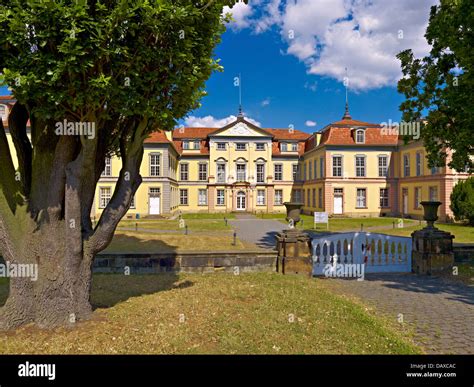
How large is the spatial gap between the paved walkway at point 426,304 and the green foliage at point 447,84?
13.4 feet

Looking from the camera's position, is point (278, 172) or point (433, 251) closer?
point (433, 251)

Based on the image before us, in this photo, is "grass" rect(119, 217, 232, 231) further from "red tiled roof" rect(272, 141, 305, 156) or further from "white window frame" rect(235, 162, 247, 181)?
"red tiled roof" rect(272, 141, 305, 156)

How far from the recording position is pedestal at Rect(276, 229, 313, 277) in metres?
7.40

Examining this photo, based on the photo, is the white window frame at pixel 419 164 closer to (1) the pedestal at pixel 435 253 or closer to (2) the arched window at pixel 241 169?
(2) the arched window at pixel 241 169

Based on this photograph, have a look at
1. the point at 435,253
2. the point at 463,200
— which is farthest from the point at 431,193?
the point at 435,253

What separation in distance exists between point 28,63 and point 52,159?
144 cm

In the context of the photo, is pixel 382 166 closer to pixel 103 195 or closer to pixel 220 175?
pixel 220 175

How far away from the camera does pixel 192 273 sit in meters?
7.49

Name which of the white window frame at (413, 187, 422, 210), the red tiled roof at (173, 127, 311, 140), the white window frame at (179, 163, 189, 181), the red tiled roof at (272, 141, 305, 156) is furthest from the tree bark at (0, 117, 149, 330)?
the red tiled roof at (272, 141, 305, 156)

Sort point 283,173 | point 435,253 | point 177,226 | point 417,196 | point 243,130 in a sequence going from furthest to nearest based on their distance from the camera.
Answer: point 283,173 → point 243,130 → point 417,196 → point 177,226 → point 435,253

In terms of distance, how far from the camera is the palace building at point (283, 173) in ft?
94.1

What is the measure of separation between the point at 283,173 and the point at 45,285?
35508 mm

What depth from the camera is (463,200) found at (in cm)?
2122
